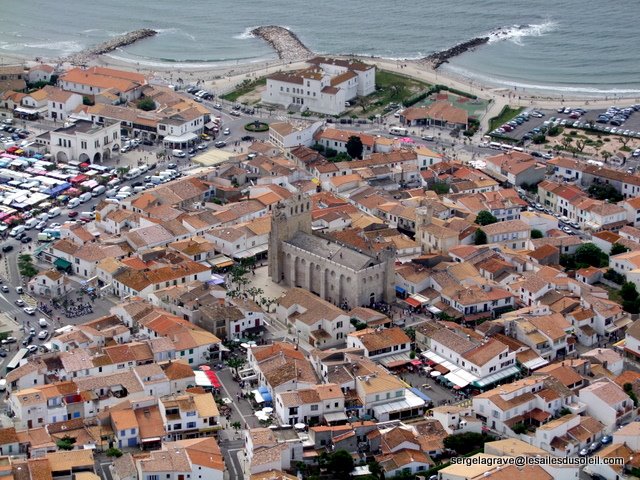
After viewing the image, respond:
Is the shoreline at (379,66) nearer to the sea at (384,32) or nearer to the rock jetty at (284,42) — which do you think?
the rock jetty at (284,42)

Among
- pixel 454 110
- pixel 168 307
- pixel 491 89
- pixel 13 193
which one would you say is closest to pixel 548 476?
pixel 168 307

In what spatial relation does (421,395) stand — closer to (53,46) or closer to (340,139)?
(340,139)

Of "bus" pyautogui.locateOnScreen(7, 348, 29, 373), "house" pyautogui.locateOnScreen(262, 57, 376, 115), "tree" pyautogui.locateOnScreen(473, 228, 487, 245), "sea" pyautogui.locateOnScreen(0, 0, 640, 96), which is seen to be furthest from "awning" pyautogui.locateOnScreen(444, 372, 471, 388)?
"sea" pyautogui.locateOnScreen(0, 0, 640, 96)

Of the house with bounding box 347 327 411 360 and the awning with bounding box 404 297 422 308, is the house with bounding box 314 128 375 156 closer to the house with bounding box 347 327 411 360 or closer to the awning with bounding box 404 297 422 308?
the awning with bounding box 404 297 422 308

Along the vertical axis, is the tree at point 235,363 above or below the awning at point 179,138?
below

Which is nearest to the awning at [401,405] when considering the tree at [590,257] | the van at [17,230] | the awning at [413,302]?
the awning at [413,302]
